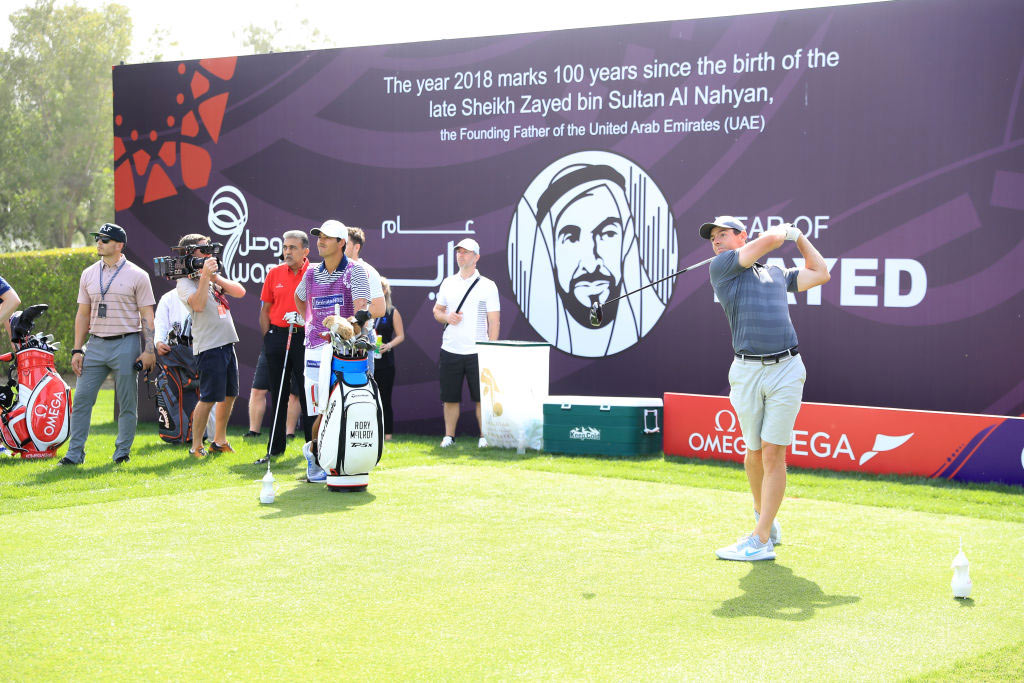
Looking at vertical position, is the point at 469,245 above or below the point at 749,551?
above

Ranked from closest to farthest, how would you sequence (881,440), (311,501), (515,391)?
(311,501), (881,440), (515,391)

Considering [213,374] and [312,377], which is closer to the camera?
[312,377]

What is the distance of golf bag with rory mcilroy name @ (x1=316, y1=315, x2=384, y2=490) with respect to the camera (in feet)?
24.8

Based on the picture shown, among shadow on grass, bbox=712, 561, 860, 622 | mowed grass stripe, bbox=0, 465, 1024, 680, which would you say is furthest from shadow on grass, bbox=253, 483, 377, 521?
shadow on grass, bbox=712, 561, 860, 622

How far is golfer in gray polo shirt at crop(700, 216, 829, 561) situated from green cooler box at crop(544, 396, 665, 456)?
150 inches

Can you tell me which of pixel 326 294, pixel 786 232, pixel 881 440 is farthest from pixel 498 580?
pixel 881 440

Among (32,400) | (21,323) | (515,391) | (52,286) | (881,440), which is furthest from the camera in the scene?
(52,286)

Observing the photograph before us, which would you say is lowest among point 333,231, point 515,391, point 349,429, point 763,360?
point 349,429

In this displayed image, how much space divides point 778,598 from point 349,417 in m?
3.48

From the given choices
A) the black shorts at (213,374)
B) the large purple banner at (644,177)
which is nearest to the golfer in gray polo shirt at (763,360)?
the large purple banner at (644,177)

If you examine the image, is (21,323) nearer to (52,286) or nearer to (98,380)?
(98,380)

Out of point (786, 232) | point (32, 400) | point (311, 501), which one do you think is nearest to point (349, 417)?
point (311, 501)

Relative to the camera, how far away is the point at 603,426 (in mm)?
9914

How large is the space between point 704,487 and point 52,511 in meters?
4.60
